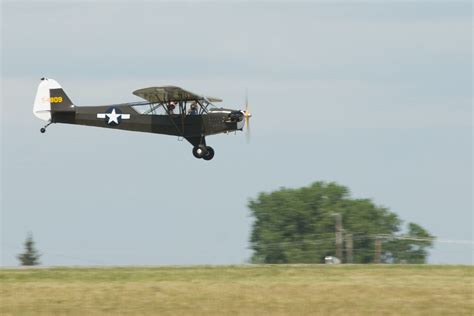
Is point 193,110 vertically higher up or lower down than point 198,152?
higher up

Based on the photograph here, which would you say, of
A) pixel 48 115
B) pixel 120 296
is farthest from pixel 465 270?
pixel 48 115

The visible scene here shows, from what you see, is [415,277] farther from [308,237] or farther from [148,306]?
[308,237]

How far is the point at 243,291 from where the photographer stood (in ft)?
74.4

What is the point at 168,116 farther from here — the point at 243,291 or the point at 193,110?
the point at 243,291

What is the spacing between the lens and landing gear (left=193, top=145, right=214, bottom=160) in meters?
35.0

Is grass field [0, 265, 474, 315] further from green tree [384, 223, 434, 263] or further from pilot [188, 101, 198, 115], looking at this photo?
green tree [384, 223, 434, 263]

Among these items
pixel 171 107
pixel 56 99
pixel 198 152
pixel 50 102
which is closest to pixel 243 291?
pixel 198 152

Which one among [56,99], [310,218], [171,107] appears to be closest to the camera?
[171,107]

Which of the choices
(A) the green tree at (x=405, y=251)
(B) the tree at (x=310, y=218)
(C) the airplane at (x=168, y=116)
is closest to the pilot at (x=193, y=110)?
(C) the airplane at (x=168, y=116)

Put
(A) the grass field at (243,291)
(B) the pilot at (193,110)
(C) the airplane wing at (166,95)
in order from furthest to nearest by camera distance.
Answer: (B) the pilot at (193,110)
(C) the airplane wing at (166,95)
(A) the grass field at (243,291)

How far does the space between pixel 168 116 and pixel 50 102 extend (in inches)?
188

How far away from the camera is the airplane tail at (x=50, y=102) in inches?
1471

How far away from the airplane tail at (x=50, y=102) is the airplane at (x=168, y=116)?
3 centimetres

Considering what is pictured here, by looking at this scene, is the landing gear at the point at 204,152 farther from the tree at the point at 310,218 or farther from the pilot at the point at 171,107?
the tree at the point at 310,218
